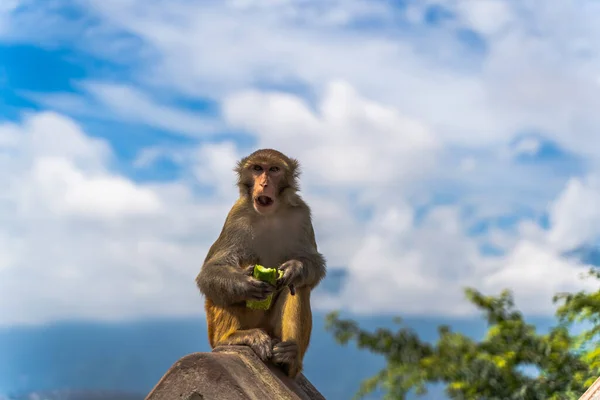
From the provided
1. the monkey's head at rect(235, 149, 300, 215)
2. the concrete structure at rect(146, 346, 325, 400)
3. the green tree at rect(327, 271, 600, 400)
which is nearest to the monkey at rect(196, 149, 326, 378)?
the monkey's head at rect(235, 149, 300, 215)

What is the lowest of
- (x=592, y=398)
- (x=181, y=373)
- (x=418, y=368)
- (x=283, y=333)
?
(x=592, y=398)

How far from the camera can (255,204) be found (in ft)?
17.3

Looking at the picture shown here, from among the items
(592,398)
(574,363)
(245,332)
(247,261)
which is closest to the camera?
(592,398)

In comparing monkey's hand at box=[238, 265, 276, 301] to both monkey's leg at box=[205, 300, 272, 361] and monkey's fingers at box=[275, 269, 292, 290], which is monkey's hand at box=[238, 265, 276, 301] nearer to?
monkey's fingers at box=[275, 269, 292, 290]

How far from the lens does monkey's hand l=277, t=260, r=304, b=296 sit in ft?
15.5

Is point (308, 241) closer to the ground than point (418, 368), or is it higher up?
closer to the ground

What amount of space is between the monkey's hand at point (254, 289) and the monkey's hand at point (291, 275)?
0.08 m

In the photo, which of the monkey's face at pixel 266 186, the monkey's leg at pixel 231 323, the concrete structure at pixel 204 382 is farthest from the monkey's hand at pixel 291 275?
the concrete structure at pixel 204 382

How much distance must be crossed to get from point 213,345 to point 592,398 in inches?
92.3

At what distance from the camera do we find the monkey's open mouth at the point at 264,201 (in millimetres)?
5254

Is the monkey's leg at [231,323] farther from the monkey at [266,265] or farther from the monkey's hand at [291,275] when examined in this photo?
the monkey's hand at [291,275]

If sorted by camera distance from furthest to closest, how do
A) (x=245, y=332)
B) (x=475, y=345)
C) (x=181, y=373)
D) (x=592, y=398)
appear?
(x=475, y=345)
(x=245, y=332)
(x=592, y=398)
(x=181, y=373)

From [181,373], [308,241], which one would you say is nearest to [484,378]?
[308,241]

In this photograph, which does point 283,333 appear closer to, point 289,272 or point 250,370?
point 289,272
